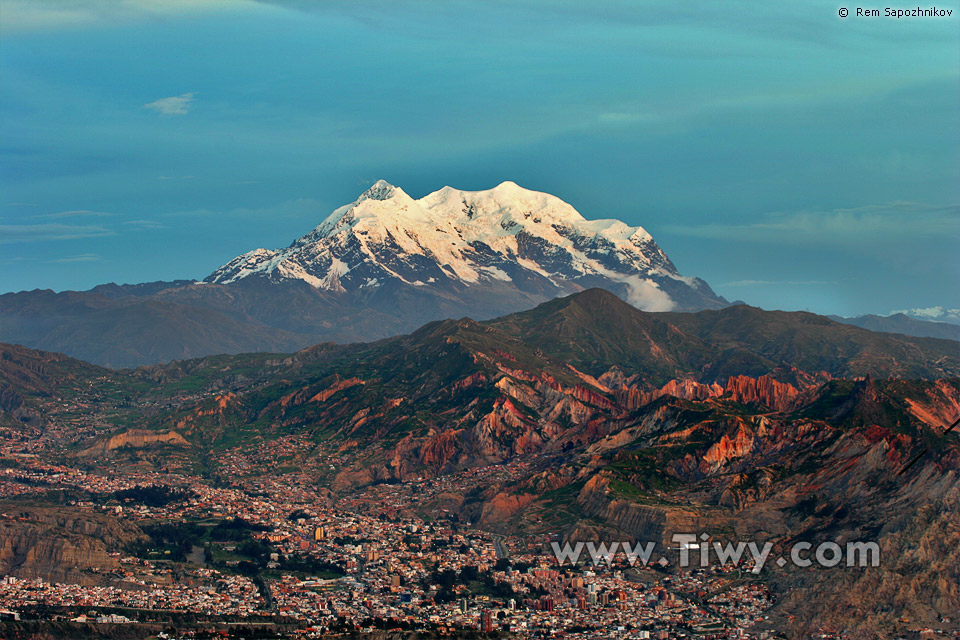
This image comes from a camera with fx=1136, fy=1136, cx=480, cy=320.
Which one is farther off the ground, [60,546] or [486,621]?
[60,546]

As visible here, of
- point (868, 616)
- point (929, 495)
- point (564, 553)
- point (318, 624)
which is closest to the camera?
point (868, 616)

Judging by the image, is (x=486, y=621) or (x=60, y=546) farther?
(x=60, y=546)

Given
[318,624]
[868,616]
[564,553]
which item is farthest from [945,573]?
[318,624]

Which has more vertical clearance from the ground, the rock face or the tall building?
the rock face

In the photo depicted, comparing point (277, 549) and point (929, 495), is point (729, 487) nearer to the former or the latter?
point (929, 495)

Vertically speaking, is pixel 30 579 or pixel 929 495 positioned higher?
pixel 929 495

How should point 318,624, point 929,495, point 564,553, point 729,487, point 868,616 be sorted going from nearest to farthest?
point 868,616, point 318,624, point 929,495, point 564,553, point 729,487

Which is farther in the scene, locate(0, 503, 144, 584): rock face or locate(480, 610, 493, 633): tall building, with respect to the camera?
locate(0, 503, 144, 584): rock face

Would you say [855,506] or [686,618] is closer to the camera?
[686,618]
